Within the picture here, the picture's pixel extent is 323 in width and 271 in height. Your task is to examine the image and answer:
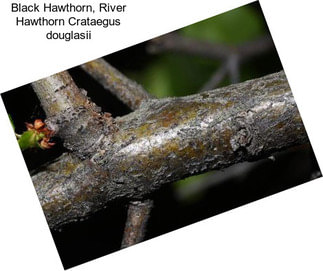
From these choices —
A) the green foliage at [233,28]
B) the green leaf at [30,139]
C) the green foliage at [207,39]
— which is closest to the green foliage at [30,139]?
the green leaf at [30,139]

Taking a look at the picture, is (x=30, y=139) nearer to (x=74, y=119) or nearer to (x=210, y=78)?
(x=74, y=119)

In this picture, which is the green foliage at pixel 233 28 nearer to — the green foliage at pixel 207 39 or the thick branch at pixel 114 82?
the green foliage at pixel 207 39

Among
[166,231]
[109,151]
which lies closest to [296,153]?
[166,231]

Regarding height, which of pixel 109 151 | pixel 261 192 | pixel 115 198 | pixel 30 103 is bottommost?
pixel 261 192

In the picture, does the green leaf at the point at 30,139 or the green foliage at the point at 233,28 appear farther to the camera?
the green foliage at the point at 233,28

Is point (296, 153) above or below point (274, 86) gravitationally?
below

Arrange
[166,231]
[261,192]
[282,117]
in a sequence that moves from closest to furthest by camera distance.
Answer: [282,117] < [166,231] < [261,192]

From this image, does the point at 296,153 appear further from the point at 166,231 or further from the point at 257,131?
the point at 257,131

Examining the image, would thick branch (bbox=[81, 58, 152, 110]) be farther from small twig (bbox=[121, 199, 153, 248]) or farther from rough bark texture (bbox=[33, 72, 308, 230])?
small twig (bbox=[121, 199, 153, 248])
